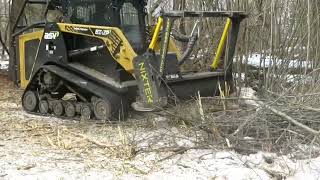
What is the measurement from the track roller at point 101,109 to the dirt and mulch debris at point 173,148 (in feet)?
0.92

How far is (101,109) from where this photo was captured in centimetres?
835

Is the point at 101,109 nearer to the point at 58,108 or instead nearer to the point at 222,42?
the point at 58,108

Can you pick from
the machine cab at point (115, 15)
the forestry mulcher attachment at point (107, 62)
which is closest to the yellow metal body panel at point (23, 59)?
the forestry mulcher attachment at point (107, 62)

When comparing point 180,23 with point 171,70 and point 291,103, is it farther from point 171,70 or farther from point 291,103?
point 291,103

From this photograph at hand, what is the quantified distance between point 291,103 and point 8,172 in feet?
10.8

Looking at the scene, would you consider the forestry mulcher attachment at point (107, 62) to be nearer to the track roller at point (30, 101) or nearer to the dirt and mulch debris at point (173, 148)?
the track roller at point (30, 101)

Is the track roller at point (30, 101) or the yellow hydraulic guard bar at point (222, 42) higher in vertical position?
the yellow hydraulic guard bar at point (222, 42)

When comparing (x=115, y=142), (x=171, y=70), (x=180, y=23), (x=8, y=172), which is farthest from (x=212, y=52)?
(x=8, y=172)

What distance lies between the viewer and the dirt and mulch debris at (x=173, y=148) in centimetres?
558

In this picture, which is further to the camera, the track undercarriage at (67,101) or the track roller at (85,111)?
the track roller at (85,111)

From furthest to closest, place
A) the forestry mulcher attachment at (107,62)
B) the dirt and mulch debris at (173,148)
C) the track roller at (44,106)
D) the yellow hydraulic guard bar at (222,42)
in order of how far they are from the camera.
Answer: the track roller at (44,106) → the yellow hydraulic guard bar at (222,42) → the forestry mulcher attachment at (107,62) → the dirt and mulch debris at (173,148)

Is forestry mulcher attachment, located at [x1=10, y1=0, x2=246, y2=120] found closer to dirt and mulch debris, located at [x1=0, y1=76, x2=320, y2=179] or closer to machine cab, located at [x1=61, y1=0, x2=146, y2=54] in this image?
machine cab, located at [x1=61, y1=0, x2=146, y2=54]

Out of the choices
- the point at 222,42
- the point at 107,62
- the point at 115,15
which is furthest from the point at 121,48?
the point at 222,42

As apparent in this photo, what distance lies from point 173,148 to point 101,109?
7.54 feet
